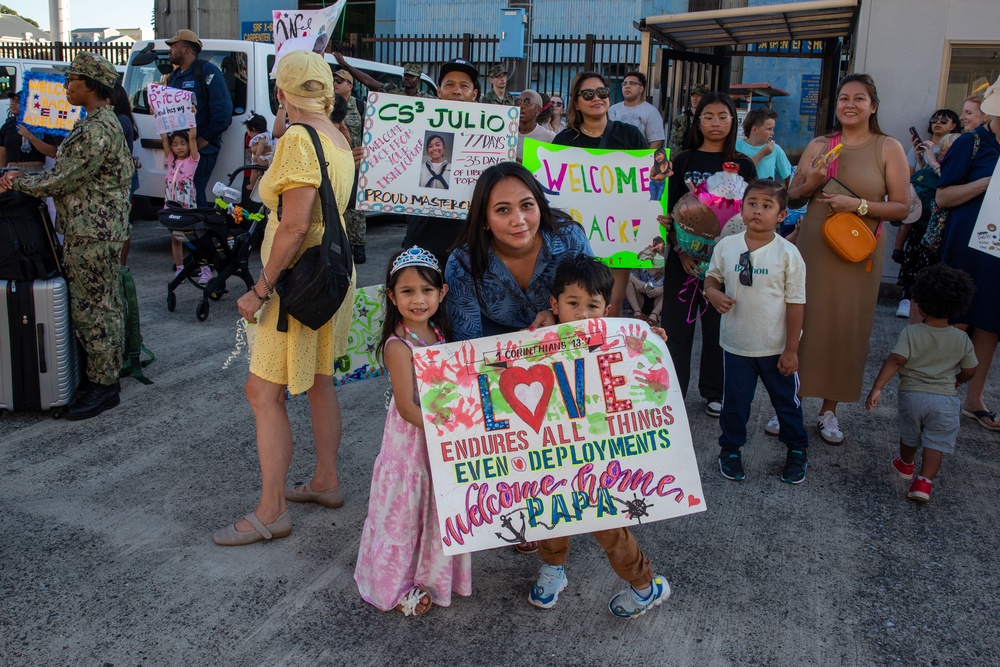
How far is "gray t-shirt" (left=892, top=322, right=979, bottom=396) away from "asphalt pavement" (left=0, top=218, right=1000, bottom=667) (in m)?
0.52

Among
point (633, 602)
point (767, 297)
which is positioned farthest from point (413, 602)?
point (767, 297)

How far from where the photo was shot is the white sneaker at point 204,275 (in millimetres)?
7673

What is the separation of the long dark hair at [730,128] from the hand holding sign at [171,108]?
5.20 m

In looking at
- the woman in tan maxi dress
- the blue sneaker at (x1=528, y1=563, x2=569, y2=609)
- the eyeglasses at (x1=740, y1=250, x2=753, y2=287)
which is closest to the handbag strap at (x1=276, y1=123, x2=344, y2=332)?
the blue sneaker at (x1=528, y1=563, x2=569, y2=609)

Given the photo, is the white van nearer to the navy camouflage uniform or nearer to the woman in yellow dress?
the navy camouflage uniform

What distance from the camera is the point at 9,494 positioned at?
3.78 m

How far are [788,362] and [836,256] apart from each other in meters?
0.81

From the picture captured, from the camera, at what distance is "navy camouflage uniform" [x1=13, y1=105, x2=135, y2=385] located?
4578 millimetres

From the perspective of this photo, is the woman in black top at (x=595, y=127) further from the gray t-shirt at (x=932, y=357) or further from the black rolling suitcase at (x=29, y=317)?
the black rolling suitcase at (x=29, y=317)

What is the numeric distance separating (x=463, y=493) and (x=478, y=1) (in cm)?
2146

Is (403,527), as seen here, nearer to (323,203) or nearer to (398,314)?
(398,314)

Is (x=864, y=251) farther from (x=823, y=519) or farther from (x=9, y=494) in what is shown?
(x=9, y=494)

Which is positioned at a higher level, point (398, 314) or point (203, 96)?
point (203, 96)

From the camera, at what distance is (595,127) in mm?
4773
